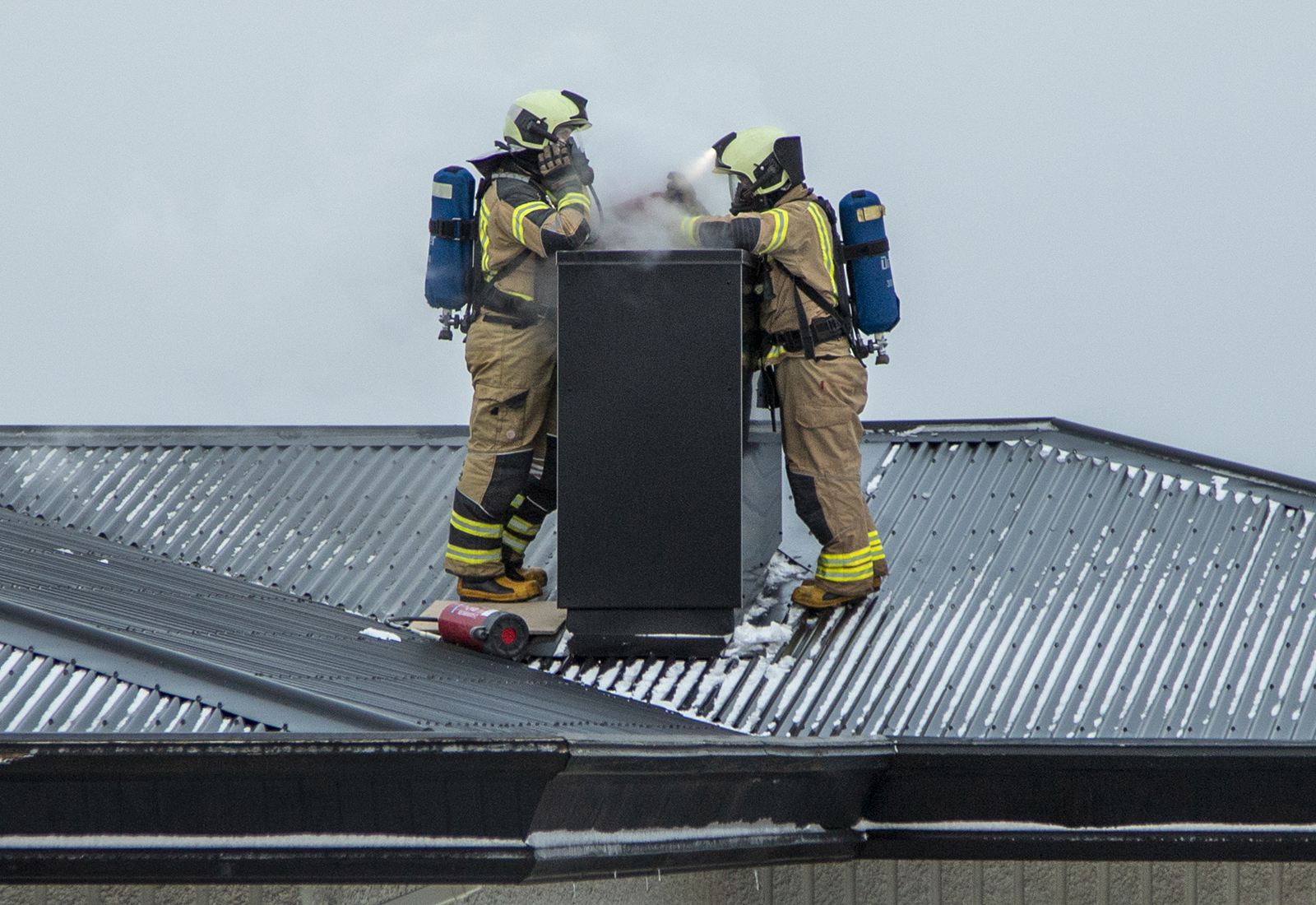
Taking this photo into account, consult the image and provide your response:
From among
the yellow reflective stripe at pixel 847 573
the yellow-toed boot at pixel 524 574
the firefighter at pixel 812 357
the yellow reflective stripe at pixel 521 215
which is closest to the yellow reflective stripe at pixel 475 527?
the yellow-toed boot at pixel 524 574

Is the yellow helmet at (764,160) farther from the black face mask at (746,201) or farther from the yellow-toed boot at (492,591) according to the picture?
the yellow-toed boot at (492,591)

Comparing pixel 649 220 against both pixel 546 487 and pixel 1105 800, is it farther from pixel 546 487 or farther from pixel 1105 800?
pixel 1105 800

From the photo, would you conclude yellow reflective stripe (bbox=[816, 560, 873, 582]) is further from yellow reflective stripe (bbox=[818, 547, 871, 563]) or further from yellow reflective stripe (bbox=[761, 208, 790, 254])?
yellow reflective stripe (bbox=[761, 208, 790, 254])

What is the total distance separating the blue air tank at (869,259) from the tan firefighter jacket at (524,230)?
1084 millimetres

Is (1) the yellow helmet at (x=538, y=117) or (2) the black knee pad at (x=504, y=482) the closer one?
(1) the yellow helmet at (x=538, y=117)

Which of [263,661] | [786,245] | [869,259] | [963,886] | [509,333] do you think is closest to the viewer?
[263,661]

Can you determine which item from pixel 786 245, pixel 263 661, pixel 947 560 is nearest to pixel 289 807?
pixel 263 661

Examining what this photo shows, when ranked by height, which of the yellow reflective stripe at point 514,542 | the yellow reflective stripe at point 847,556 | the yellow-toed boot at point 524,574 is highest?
the yellow reflective stripe at point 847,556

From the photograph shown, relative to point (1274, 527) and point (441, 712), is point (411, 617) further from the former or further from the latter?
point (1274, 527)

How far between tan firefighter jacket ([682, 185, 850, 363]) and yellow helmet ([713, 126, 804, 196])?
82 mm

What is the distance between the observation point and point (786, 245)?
605 cm

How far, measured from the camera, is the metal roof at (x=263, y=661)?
390 centimetres

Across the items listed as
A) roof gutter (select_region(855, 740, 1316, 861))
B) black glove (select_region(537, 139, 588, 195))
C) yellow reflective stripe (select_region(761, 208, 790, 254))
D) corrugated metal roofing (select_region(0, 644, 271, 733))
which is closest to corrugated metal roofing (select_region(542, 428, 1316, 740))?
roof gutter (select_region(855, 740, 1316, 861))

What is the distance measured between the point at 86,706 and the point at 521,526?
2.76 m
